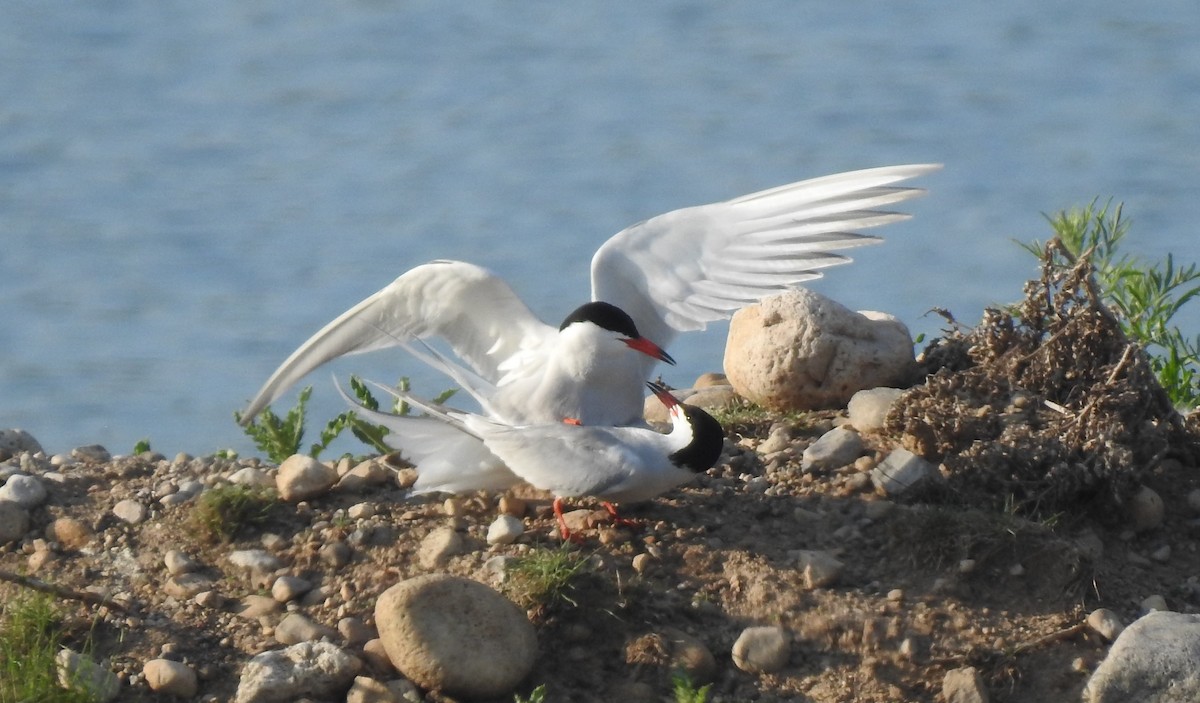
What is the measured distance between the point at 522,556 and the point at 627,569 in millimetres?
281

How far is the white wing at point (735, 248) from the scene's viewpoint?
522 cm

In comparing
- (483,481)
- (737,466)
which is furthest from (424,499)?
(737,466)

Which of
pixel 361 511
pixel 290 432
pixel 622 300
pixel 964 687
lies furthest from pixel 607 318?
pixel 964 687

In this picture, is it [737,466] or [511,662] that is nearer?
[511,662]

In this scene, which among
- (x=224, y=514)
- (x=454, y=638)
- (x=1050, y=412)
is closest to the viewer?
(x=454, y=638)

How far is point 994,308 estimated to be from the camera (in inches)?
207

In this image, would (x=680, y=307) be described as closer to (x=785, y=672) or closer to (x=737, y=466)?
(x=737, y=466)

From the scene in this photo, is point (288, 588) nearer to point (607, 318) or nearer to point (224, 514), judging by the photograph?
point (224, 514)

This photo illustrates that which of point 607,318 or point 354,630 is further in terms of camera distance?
point 607,318

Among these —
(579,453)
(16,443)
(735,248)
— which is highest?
(735,248)

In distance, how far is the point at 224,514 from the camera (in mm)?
4730

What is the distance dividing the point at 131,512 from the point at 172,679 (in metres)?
0.87

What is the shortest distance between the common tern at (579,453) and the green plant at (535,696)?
1.91 feet

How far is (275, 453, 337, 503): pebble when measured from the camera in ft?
16.0
